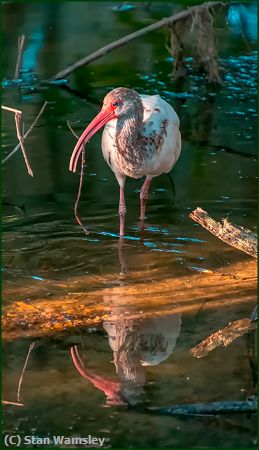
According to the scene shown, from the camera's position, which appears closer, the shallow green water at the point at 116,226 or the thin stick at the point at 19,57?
the shallow green water at the point at 116,226

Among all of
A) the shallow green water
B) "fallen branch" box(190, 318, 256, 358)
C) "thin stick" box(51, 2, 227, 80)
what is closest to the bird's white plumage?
the shallow green water

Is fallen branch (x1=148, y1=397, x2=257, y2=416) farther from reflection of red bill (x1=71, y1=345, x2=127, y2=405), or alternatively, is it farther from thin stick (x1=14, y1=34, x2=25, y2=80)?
thin stick (x1=14, y1=34, x2=25, y2=80)

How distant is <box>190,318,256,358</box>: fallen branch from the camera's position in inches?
212

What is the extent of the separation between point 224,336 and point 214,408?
97 cm

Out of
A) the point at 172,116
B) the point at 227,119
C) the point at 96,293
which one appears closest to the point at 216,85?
the point at 227,119

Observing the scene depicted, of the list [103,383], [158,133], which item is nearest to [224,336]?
[103,383]

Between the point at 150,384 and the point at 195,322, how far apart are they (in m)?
0.86

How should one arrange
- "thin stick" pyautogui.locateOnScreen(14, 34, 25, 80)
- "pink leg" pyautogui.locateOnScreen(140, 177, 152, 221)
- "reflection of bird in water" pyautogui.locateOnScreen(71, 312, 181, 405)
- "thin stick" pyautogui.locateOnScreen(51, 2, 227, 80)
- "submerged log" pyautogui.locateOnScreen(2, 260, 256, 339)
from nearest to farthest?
1. "reflection of bird in water" pyautogui.locateOnScreen(71, 312, 181, 405)
2. "submerged log" pyautogui.locateOnScreen(2, 260, 256, 339)
3. "pink leg" pyautogui.locateOnScreen(140, 177, 152, 221)
4. "thin stick" pyautogui.locateOnScreen(51, 2, 227, 80)
5. "thin stick" pyautogui.locateOnScreen(14, 34, 25, 80)

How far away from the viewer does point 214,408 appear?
4.61 m

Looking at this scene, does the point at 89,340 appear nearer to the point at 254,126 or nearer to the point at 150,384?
the point at 150,384

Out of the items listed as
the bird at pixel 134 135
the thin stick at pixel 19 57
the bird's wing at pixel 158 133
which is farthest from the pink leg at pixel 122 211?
the thin stick at pixel 19 57

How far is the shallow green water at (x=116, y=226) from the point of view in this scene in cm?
473

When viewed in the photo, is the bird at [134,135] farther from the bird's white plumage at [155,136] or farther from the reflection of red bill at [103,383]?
the reflection of red bill at [103,383]

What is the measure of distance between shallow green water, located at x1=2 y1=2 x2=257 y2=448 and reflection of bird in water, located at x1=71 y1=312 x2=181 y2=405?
0.01 metres
